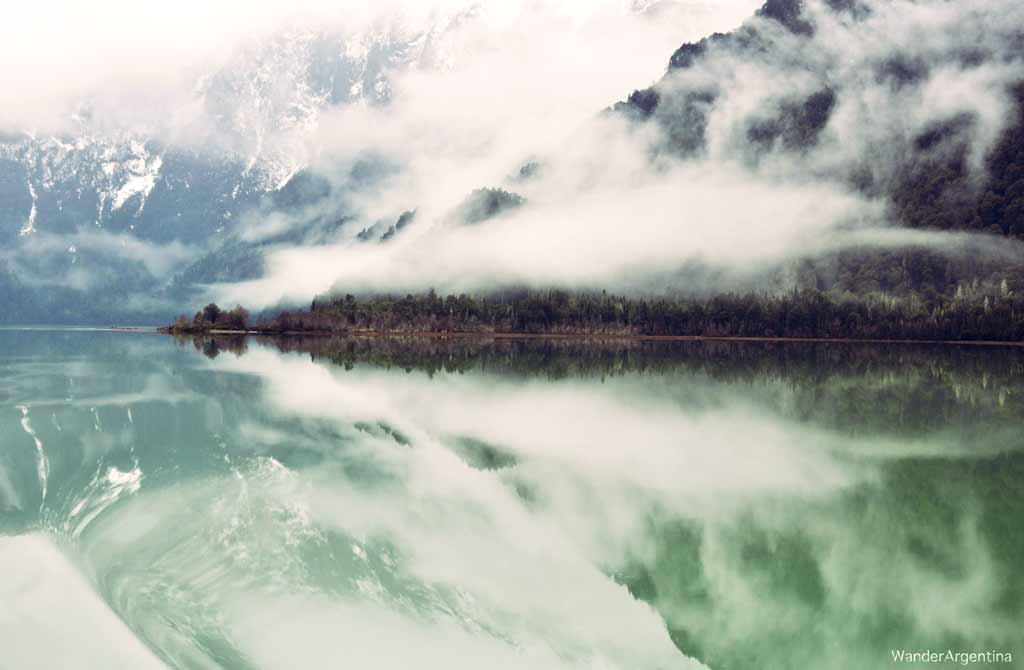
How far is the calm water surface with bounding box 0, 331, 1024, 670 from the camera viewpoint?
51.9 ft

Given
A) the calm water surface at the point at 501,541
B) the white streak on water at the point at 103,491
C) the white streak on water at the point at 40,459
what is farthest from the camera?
the white streak on water at the point at 40,459

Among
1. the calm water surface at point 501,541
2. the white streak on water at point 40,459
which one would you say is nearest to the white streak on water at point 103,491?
the calm water surface at point 501,541

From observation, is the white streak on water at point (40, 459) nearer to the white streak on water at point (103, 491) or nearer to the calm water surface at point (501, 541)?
the calm water surface at point (501, 541)

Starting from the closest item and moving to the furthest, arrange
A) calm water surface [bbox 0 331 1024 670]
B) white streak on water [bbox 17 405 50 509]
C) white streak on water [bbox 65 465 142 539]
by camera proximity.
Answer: calm water surface [bbox 0 331 1024 670], white streak on water [bbox 65 465 142 539], white streak on water [bbox 17 405 50 509]

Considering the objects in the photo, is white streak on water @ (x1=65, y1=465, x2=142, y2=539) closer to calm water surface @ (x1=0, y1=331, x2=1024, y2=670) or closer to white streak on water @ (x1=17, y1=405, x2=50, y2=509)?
calm water surface @ (x1=0, y1=331, x2=1024, y2=670)

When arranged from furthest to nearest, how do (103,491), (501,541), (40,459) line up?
(40,459)
(103,491)
(501,541)

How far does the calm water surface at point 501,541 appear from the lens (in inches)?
623

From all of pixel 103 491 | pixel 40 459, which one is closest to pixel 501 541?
pixel 103 491

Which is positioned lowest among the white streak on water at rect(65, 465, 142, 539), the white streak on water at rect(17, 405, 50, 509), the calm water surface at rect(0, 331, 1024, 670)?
the calm water surface at rect(0, 331, 1024, 670)

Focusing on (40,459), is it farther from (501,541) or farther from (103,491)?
(501,541)

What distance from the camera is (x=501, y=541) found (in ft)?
72.1

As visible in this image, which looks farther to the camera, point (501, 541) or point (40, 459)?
point (40, 459)

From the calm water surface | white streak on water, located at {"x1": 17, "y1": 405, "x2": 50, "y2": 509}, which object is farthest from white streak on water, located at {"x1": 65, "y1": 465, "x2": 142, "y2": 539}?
white streak on water, located at {"x1": 17, "y1": 405, "x2": 50, "y2": 509}

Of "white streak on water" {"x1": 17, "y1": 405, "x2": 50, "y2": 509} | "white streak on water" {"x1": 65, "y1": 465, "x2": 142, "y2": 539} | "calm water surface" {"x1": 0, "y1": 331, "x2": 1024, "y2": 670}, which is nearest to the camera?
"calm water surface" {"x1": 0, "y1": 331, "x2": 1024, "y2": 670}
